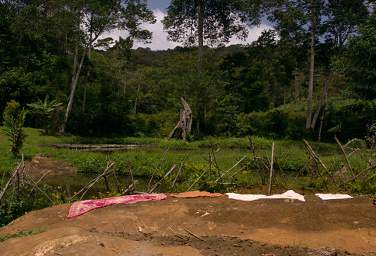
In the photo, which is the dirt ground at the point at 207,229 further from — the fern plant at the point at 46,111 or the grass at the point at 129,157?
the fern plant at the point at 46,111

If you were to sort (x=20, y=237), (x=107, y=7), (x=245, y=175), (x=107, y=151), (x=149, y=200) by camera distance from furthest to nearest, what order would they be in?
(x=107, y=7) → (x=107, y=151) → (x=245, y=175) → (x=149, y=200) → (x=20, y=237)

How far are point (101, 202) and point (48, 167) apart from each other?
9.63m

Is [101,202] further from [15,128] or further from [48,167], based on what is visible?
[15,128]

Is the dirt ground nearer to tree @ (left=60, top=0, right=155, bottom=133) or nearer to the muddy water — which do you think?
the muddy water

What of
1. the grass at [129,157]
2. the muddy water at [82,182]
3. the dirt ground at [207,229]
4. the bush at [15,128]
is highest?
the bush at [15,128]

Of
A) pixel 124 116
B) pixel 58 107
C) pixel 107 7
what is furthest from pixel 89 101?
pixel 107 7

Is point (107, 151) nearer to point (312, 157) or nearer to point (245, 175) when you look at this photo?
point (245, 175)

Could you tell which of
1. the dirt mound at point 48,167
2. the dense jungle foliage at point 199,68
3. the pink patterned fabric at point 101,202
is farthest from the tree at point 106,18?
the pink patterned fabric at point 101,202

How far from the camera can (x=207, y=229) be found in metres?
7.19

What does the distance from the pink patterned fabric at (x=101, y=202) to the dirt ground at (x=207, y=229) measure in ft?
0.60

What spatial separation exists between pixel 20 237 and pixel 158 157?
436 inches

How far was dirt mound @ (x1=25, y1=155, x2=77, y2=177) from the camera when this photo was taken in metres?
16.8

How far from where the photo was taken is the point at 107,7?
25234mm

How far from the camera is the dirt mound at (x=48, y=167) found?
55.2ft
